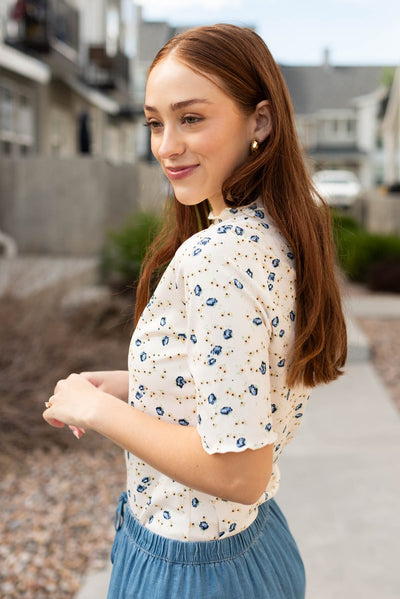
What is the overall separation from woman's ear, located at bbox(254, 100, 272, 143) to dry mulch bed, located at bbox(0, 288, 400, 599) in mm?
1466

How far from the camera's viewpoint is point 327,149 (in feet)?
151

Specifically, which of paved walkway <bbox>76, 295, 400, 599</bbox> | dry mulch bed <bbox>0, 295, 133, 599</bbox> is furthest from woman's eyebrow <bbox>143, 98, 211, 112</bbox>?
dry mulch bed <bbox>0, 295, 133, 599</bbox>

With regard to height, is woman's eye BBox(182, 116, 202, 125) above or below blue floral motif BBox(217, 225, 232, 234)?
above

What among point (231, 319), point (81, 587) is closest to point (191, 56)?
point (231, 319)

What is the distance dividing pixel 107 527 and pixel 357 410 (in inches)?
91.0

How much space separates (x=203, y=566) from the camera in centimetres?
129

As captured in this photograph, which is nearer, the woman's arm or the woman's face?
the woman's arm

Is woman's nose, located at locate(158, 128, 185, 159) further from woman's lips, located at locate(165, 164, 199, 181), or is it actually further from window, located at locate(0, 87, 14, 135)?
window, located at locate(0, 87, 14, 135)

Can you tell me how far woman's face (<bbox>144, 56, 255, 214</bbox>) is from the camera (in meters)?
1.22

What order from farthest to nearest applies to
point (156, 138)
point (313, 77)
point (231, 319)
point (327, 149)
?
point (313, 77), point (327, 149), point (156, 138), point (231, 319)

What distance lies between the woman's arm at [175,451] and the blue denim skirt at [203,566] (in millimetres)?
204

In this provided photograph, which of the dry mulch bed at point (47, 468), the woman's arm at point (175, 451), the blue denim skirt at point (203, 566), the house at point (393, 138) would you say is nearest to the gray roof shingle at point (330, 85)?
the house at point (393, 138)

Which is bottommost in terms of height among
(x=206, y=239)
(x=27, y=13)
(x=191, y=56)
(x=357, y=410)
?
(x=357, y=410)

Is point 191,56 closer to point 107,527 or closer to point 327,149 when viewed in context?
point 107,527
